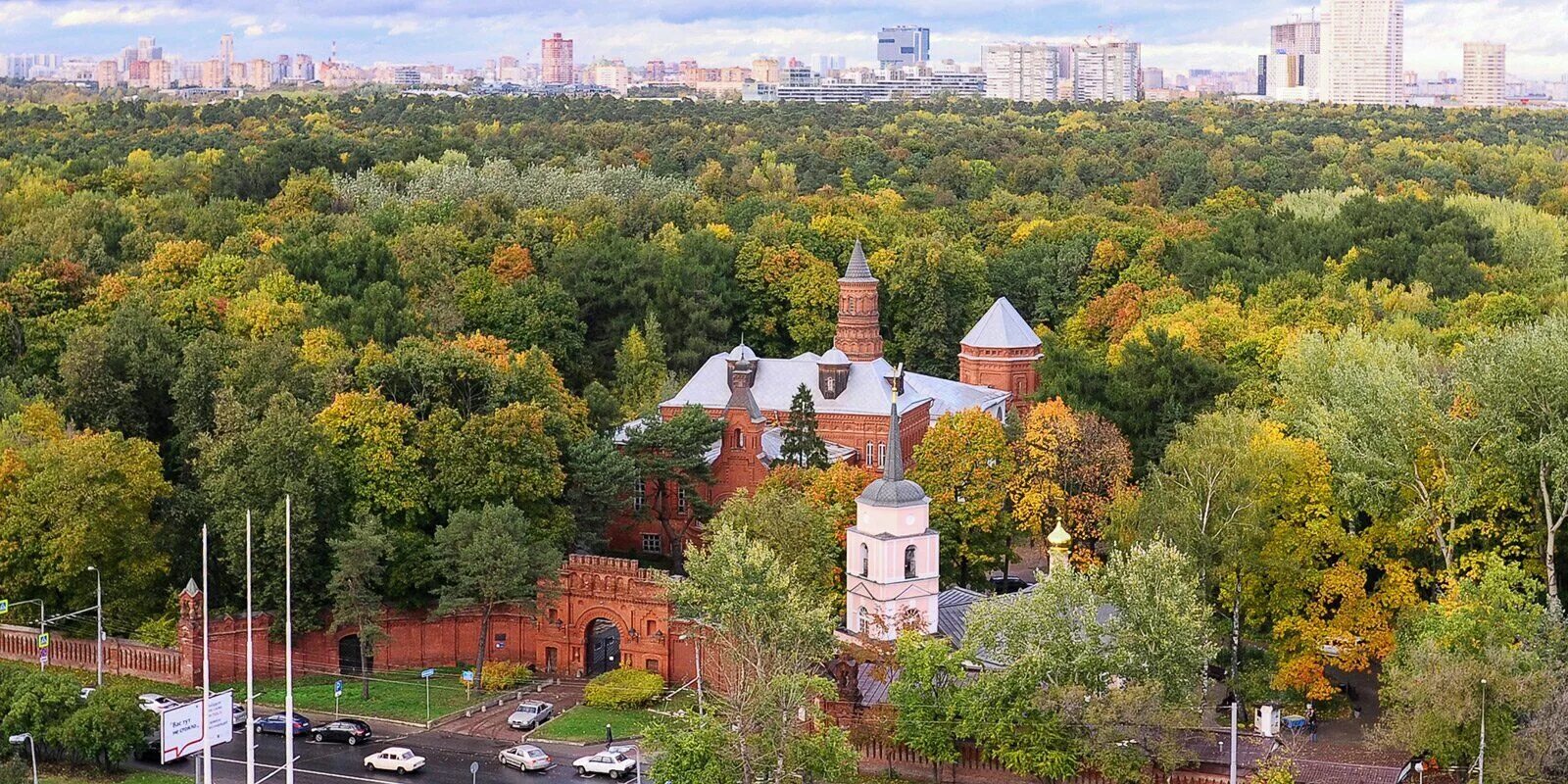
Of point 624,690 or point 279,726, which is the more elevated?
point 624,690

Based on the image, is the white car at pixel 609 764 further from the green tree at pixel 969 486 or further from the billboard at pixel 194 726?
the green tree at pixel 969 486

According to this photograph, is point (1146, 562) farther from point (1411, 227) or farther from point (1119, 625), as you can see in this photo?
point (1411, 227)

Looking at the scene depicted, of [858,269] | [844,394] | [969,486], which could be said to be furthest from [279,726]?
[858,269]

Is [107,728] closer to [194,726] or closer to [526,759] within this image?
[194,726]

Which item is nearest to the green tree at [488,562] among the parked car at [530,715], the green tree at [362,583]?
the green tree at [362,583]

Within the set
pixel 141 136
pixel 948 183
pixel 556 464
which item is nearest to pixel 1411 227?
pixel 948 183
